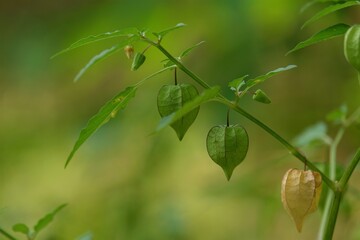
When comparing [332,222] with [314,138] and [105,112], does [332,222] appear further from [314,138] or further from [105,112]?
[314,138]

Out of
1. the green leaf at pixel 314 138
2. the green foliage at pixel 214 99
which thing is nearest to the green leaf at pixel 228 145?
the green foliage at pixel 214 99

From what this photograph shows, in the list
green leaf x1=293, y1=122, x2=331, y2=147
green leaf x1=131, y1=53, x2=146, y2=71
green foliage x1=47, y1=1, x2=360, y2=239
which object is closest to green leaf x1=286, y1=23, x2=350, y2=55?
green foliage x1=47, y1=1, x2=360, y2=239

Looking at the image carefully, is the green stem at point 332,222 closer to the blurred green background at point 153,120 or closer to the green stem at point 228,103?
the green stem at point 228,103

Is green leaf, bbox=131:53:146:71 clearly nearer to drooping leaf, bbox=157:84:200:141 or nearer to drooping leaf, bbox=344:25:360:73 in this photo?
drooping leaf, bbox=157:84:200:141

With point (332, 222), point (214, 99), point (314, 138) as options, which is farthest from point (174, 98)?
point (314, 138)

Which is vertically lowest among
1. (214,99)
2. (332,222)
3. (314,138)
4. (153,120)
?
(153,120)
